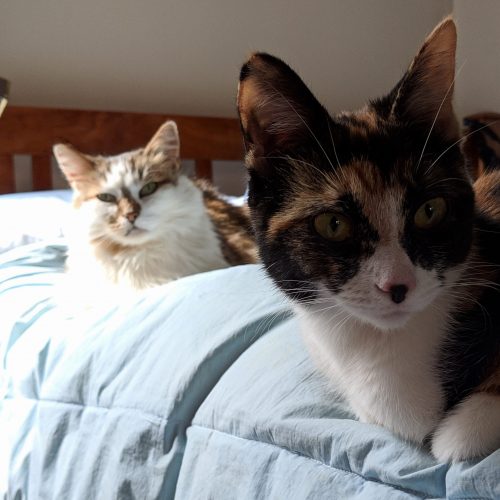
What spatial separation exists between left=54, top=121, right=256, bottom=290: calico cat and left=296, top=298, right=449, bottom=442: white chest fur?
81 cm

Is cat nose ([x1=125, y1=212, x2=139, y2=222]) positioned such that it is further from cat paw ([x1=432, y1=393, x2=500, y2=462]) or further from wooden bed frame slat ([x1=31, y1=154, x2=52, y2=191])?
cat paw ([x1=432, y1=393, x2=500, y2=462])

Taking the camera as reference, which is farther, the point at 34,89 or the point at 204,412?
the point at 34,89

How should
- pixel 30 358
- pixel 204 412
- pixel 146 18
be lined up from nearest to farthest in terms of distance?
pixel 204 412 < pixel 30 358 < pixel 146 18

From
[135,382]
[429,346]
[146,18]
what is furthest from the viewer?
[146,18]

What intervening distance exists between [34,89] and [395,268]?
200cm

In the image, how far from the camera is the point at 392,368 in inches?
26.8

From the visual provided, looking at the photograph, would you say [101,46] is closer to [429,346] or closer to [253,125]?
[253,125]

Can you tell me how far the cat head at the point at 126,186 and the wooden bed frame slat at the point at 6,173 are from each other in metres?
0.65

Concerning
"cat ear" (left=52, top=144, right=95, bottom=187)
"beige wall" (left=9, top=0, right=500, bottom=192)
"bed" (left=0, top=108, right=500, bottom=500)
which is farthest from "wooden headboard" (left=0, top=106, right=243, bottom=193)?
"bed" (left=0, top=108, right=500, bottom=500)

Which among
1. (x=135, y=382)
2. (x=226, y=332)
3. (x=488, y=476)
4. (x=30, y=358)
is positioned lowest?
(x=30, y=358)

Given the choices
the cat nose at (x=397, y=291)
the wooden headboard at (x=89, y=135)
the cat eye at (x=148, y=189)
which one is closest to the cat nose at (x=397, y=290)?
the cat nose at (x=397, y=291)

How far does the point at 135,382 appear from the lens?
99 centimetres

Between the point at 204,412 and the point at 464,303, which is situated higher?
the point at 464,303

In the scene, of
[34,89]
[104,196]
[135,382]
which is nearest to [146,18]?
[34,89]
